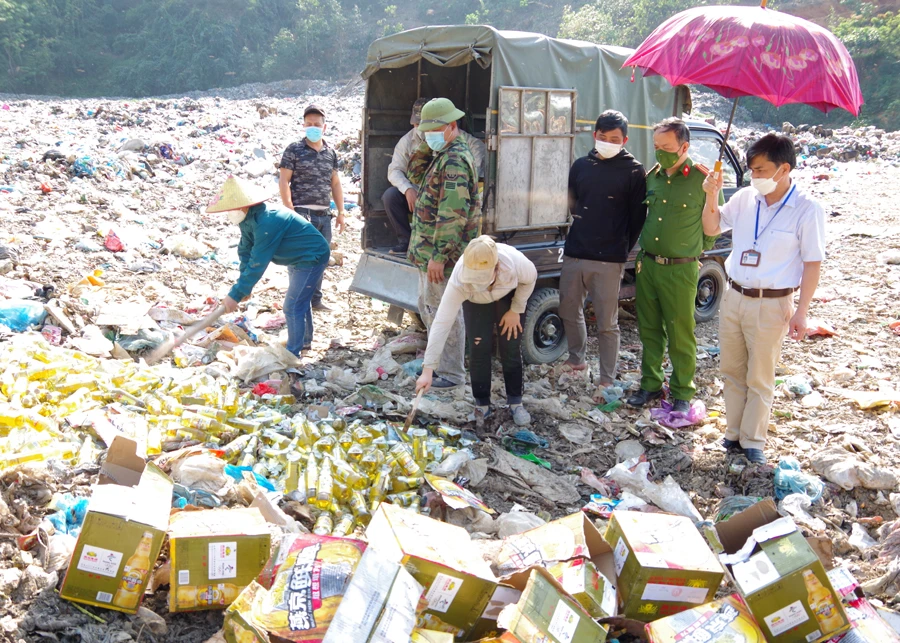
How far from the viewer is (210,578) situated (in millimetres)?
2668

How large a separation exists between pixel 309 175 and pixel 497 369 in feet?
8.29

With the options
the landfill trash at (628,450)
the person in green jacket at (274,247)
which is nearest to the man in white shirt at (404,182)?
the person in green jacket at (274,247)

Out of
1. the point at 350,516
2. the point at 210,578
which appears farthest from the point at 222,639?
the point at 350,516

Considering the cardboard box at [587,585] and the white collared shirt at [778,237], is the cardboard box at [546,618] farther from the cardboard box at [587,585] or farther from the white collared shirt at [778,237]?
the white collared shirt at [778,237]

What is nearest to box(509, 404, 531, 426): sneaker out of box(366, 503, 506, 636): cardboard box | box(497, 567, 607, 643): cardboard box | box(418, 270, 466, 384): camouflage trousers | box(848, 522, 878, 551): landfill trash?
box(418, 270, 466, 384): camouflage trousers

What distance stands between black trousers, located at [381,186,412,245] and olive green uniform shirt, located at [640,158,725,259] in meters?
2.16

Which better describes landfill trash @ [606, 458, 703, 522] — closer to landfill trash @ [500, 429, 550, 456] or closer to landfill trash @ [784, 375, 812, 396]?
landfill trash @ [500, 429, 550, 456]

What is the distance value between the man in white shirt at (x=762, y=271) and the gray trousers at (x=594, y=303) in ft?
2.88

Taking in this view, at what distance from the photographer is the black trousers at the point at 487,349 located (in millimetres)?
4430

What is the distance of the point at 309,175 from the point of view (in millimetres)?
6547

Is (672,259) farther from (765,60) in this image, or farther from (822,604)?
(822,604)

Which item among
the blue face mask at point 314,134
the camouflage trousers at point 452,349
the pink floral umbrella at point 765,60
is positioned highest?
the pink floral umbrella at point 765,60

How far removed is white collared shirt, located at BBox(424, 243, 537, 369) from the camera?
13.0ft

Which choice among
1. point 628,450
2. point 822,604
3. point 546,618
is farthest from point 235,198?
point 822,604
